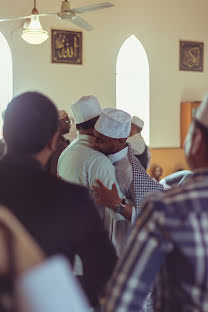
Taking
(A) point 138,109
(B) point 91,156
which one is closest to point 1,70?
(A) point 138,109

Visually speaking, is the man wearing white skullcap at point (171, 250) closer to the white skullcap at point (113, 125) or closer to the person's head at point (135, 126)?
the white skullcap at point (113, 125)


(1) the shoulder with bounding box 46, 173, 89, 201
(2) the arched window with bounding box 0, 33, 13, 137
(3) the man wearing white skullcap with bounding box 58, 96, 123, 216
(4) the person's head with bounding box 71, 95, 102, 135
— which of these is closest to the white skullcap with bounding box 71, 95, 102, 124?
(4) the person's head with bounding box 71, 95, 102, 135

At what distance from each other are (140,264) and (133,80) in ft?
36.4

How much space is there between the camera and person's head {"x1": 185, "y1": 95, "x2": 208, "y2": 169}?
151 centimetres

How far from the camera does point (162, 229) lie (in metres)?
1.39

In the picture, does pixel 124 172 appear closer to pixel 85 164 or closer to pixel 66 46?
pixel 85 164

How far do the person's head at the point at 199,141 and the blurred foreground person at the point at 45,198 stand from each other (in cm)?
34

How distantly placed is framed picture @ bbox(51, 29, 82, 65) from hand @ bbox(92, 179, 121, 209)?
8.07 metres

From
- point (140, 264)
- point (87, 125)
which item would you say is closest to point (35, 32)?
point (87, 125)

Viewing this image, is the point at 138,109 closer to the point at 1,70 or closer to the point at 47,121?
the point at 1,70

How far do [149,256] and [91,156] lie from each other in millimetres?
1901

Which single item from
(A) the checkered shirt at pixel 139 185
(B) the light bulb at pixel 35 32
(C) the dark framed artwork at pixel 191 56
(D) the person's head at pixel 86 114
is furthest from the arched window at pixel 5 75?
(A) the checkered shirt at pixel 139 185

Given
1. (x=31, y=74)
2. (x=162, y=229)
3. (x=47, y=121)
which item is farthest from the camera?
(x=31, y=74)

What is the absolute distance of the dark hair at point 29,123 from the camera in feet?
5.31
